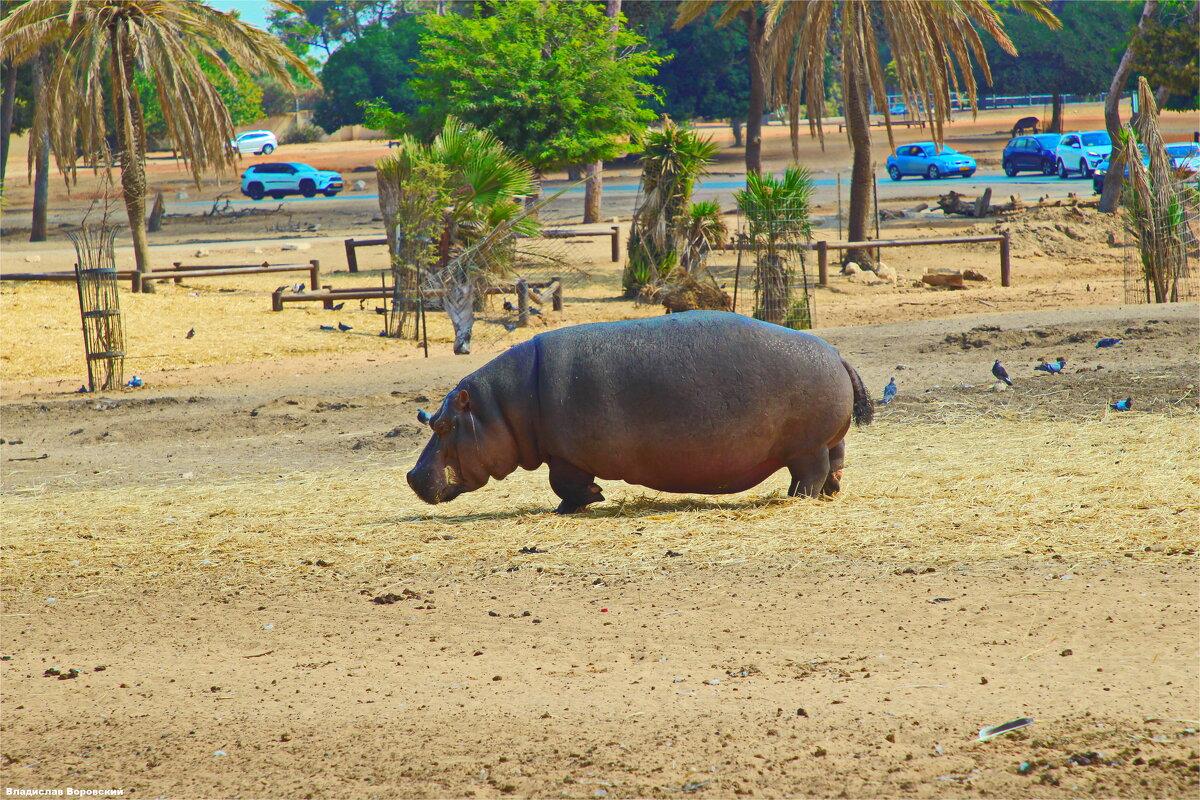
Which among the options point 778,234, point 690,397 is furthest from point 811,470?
point 778,234

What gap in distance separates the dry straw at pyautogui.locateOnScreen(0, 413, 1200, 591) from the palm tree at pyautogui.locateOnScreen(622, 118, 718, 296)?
39.1 ft

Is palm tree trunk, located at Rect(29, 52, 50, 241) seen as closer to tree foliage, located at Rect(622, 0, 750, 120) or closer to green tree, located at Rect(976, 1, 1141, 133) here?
tree foliage, located at Rect(622, 0, 750, 120)

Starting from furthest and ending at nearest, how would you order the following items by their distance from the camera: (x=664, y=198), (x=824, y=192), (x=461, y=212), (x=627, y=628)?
Result: 1. (x=824, y=192)
2. (x=664, y=198)
3. (x=461, y=212)
4. (x=627, y=628)

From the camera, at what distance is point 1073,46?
184ft

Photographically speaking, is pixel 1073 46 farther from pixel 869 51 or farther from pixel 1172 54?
pixel 869 51

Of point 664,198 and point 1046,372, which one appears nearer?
point 1046,372

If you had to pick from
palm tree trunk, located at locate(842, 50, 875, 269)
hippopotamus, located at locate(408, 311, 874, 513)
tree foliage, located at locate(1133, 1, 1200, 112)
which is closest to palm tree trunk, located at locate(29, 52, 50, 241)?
palm tree trunk, located at locate(842, 50, 875, 269)

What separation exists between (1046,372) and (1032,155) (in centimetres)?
3533

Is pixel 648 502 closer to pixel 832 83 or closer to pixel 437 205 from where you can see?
pixel 437 205

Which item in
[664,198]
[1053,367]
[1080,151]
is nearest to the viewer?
[1053,367]

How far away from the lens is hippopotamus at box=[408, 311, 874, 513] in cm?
708

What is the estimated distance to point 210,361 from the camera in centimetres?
1686

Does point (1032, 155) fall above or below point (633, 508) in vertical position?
above

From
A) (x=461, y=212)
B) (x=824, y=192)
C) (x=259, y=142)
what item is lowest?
(x=461, y=212)
